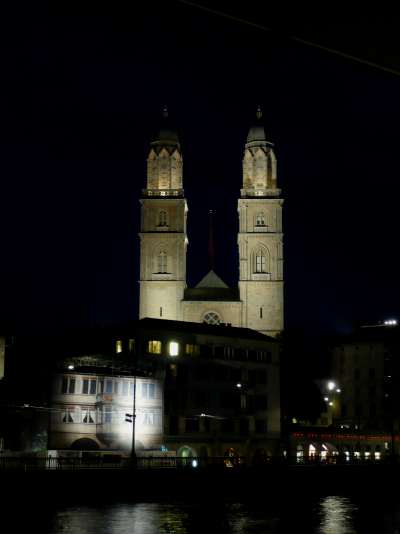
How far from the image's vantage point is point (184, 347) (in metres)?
62.4

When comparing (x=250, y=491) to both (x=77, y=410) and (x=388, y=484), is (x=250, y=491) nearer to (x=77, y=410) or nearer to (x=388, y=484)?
(x=388, y=484)

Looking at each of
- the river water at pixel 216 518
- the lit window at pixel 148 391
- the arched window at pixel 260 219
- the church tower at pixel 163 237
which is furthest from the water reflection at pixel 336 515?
the arched window at pixel 260 219

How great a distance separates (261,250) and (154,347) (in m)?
37.6

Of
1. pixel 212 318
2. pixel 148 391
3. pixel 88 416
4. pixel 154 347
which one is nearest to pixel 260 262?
pixel 212 318

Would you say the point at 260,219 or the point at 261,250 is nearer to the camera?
the point at 261,250

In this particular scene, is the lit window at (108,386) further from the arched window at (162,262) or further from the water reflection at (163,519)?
the arched window at (162,262)

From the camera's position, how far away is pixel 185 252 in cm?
9712

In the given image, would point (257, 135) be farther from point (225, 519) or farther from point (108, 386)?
point (225, 519)

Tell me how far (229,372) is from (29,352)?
84.7 feet

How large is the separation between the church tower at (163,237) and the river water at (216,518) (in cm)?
5725

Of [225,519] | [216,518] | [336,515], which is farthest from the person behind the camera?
[336,515]

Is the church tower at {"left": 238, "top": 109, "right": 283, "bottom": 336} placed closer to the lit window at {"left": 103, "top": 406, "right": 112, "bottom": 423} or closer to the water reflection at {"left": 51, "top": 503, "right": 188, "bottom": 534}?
the lit window at {"left": 103, "top": 406, "right": 112, "bottom": 423}

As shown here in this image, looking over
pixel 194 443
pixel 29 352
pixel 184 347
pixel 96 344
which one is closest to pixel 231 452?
pixel 194 443

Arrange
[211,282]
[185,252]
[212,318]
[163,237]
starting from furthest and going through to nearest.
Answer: [211,282], [185,252], [163,237], [212,318]
